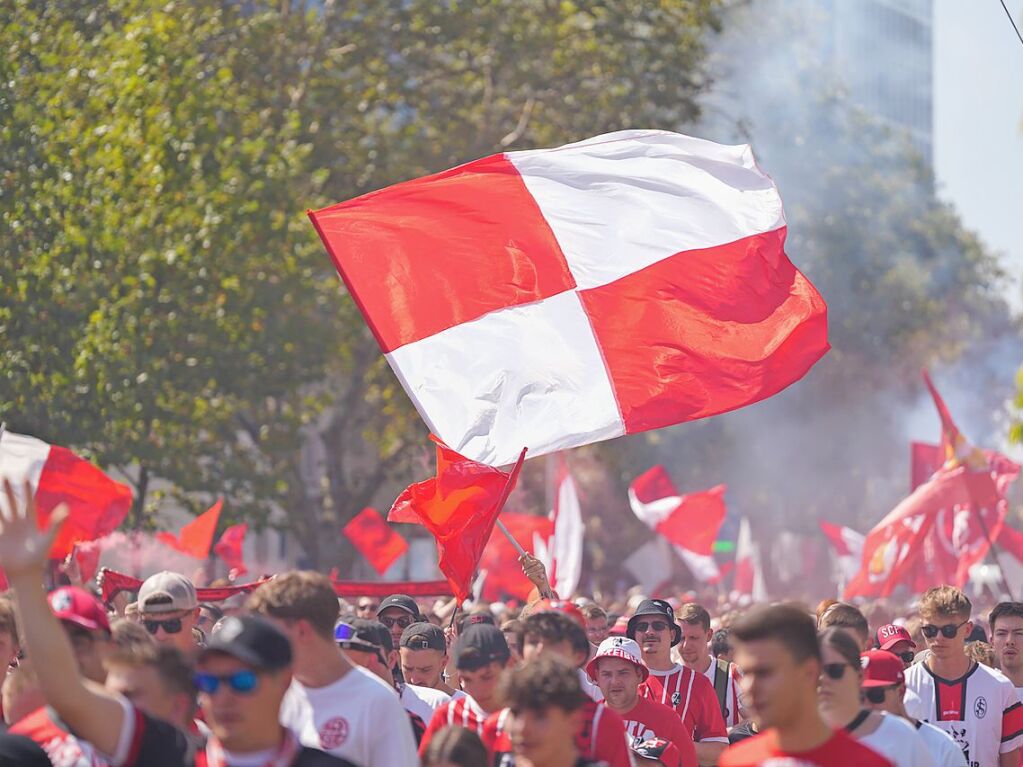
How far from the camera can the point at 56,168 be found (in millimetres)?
18781

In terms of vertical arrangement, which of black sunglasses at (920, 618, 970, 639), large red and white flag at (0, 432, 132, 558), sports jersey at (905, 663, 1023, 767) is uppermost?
black sunglasses at (920, 618, 970, 639)

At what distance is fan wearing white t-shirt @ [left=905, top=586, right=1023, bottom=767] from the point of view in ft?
26.0

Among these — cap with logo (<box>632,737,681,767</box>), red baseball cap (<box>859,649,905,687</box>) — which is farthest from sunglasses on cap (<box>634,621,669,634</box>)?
red baseball cap (<box>859,649,905,687</box>)

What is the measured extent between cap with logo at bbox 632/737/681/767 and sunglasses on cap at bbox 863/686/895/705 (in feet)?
3.66

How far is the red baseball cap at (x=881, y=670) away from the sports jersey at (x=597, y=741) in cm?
104

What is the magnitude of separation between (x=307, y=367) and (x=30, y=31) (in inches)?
256

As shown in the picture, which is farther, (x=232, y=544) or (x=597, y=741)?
(x=232, y=544)

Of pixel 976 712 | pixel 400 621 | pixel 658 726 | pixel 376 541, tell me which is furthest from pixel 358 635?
pixel 376 541

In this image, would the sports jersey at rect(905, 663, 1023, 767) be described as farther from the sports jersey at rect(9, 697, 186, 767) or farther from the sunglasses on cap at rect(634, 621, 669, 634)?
the sports jersey at rect(9, 697, 186, 767)

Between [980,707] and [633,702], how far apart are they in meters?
1.73

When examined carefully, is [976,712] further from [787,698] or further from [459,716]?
[787,698]

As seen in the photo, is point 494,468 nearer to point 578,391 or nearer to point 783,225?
point 578,391

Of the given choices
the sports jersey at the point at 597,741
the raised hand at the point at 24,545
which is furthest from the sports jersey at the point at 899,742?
the raised hand at the point at 24,545

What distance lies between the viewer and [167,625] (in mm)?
6992
